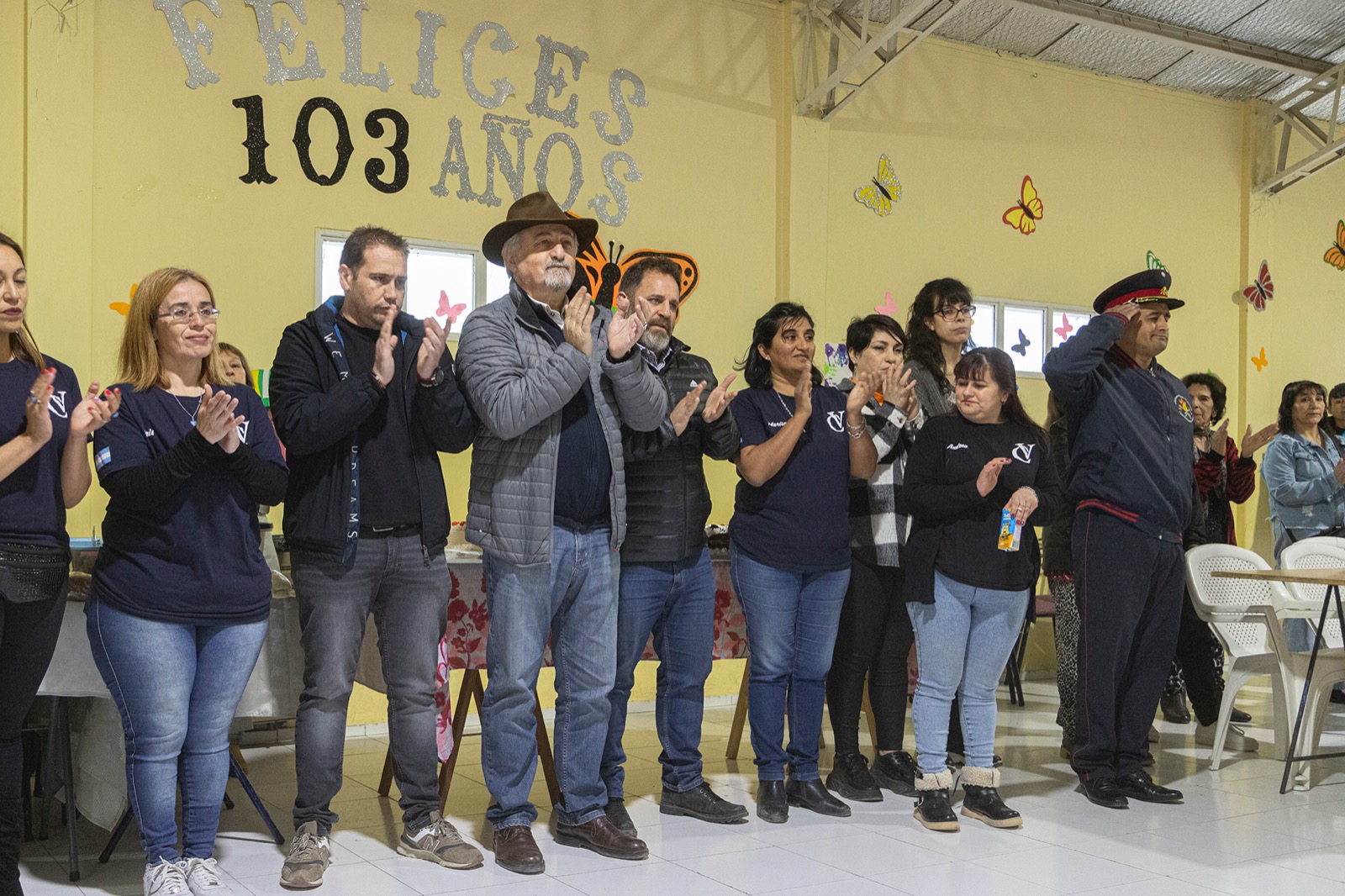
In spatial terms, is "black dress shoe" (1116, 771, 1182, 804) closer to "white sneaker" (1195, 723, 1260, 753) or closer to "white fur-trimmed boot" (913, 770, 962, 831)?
"white fur-trimmed boot" (913, 770, 962, 831)

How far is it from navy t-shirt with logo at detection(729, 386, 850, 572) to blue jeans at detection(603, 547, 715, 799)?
19cm

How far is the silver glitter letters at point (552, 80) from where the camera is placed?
6102 millimetres

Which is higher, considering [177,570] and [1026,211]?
[1026,211]

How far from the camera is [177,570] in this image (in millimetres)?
2799

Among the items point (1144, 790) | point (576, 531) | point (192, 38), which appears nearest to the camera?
point (576, 531)

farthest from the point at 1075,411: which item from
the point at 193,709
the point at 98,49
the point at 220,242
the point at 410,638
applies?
the point at 98,49

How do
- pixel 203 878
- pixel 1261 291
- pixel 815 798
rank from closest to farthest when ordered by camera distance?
pixel 203 878
pixel 815 798
pixel 1261 291

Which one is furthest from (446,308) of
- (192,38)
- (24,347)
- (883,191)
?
(24,347)

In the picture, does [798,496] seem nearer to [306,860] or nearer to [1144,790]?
[1144,790]

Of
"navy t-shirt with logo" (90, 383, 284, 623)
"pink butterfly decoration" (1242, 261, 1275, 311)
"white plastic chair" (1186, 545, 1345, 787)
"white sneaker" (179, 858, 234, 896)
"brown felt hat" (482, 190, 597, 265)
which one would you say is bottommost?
"white sneaker" (179, 858, 234, 896)

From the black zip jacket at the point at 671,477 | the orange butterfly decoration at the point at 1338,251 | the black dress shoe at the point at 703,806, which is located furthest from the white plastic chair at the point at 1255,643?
the orange butterfly decoration at the point at 1338,251

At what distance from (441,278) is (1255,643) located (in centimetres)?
389

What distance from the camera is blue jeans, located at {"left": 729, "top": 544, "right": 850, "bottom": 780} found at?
369cm

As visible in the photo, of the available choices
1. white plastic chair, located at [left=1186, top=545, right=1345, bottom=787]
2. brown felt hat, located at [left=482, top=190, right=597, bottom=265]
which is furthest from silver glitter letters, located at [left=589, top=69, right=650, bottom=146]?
white plastic chair, located at [left=1186, top=545, right=1345, bottom=787]
